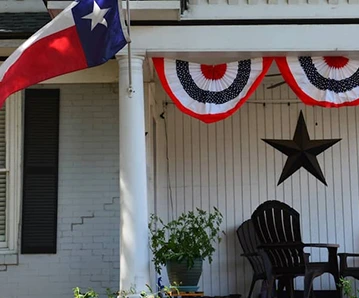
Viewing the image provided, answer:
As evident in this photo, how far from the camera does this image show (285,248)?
819 centimetres

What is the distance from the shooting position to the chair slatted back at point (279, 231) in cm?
822

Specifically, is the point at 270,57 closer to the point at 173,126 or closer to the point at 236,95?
the point at 236,95

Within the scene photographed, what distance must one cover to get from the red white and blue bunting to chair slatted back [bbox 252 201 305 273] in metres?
1.58

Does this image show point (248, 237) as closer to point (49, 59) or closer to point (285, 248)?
point (285, 248)

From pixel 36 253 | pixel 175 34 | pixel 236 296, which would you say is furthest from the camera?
pixel 236 296

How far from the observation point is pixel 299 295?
9.34m

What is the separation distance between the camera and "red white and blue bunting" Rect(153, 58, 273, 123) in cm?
767

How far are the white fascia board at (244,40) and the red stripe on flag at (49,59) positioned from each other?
87 cm

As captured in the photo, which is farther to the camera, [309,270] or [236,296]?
[236,296]

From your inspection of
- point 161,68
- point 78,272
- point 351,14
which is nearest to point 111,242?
point 78,272

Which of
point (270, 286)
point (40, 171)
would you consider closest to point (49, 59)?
point (40, 171)

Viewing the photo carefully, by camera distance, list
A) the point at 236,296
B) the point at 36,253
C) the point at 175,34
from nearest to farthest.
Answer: the point at 175,34 < the point at 36,253 < the point at 236,296

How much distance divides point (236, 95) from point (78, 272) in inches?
94.7

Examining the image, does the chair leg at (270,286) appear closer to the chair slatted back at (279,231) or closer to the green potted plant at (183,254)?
the chair slatted back at (279,231)
